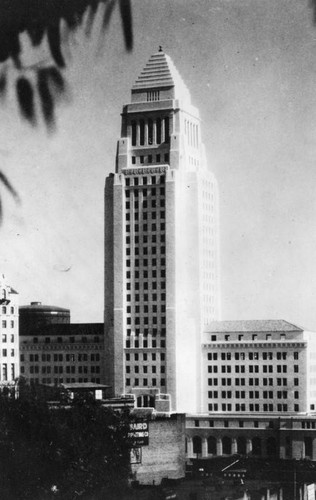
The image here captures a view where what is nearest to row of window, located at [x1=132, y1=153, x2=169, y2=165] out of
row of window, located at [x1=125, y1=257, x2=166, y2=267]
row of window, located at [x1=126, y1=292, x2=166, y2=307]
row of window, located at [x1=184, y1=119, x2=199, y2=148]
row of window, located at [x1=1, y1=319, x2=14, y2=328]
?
row of window, located at [x1=184, y1=119, x2=199, y2=148]

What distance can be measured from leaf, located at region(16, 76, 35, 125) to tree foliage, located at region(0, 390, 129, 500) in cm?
683

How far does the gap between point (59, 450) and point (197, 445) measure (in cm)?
1516

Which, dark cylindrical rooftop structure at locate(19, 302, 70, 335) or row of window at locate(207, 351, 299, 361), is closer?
row of window at locate(207, 351, 299, 361)

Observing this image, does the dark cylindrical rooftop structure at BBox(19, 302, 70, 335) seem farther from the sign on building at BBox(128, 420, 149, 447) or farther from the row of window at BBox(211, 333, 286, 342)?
the sign on building at BBox(128, 420, 149, 447)

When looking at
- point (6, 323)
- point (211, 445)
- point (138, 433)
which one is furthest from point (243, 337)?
point (138, 433)

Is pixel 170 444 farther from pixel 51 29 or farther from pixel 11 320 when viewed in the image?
pixel 51 29

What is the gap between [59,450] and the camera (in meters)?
16.1

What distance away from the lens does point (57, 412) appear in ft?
59.5

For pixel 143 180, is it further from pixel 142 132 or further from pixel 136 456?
pixel 136 456

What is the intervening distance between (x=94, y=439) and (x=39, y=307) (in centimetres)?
1457

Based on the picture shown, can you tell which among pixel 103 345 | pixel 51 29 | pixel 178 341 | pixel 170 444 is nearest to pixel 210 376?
pixel 178 341

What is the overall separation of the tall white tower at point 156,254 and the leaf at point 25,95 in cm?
2377

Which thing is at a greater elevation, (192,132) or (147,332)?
(192,132)

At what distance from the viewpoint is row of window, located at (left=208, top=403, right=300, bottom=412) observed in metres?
30.5
